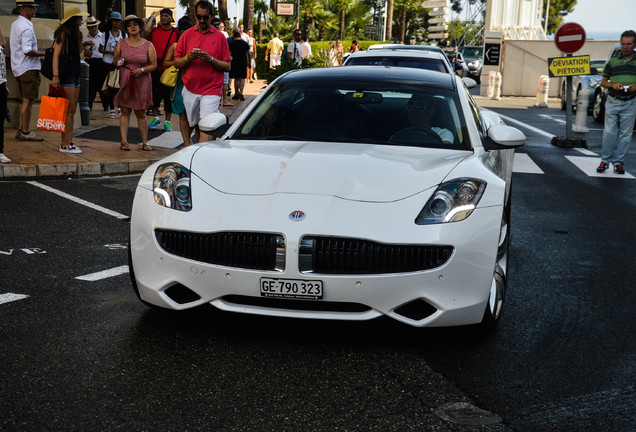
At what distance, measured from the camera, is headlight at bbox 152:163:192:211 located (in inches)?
174

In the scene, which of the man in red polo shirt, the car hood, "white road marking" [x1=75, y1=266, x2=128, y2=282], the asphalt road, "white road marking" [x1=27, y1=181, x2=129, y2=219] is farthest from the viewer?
the man in red polo shirt

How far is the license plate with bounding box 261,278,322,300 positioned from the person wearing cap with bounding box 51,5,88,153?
7511mm

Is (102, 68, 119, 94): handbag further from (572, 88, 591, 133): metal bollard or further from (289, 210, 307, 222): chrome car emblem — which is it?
(572, 88, 591, 133): metal bollard

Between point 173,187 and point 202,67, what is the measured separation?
19.2 feet

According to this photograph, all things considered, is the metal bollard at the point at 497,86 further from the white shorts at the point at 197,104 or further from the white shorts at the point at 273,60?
the white shorts at the point at 197,104

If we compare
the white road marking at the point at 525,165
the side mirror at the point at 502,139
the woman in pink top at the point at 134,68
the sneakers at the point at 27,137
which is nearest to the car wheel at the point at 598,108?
the white road marking at the point at 525,165

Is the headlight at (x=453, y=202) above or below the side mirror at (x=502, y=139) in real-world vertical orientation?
below

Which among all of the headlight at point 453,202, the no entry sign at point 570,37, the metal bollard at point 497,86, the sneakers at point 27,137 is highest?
the no entry sign at point 570,37

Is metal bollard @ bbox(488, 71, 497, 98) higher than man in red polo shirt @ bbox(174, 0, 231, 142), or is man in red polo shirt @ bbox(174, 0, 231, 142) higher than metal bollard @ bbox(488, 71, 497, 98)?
man in red polo shirt @ bbox(174, 0, 231, 142)

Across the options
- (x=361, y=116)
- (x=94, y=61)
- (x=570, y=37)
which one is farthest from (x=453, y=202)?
(x=94, y=61)

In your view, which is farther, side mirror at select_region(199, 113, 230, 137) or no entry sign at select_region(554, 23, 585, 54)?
no entry sign at select_region(554, 23, 585, 54)

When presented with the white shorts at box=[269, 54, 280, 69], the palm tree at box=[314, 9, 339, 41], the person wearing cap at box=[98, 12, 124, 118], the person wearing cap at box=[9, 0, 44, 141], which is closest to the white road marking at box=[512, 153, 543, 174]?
the person wearing cap at box=[9, 0, 44, 141]

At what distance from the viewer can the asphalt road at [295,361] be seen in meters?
3.50

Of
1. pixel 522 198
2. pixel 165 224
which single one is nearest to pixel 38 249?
pixel 165 224
